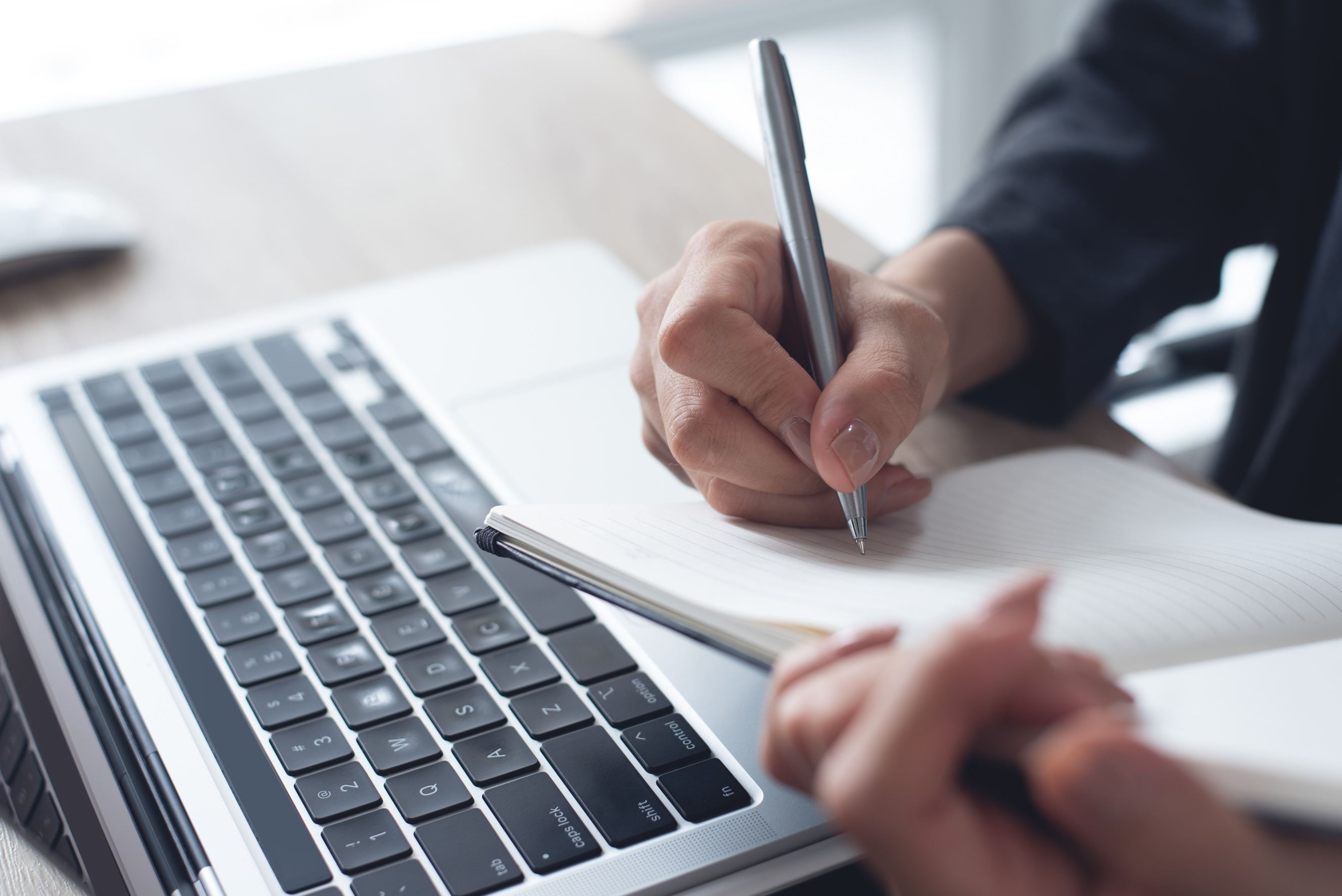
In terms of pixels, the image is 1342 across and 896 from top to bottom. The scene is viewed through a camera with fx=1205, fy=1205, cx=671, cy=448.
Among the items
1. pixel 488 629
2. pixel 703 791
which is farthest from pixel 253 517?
pixel 703 791

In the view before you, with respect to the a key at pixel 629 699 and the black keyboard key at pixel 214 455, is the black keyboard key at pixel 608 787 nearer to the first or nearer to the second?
the a key at pixel 629 699

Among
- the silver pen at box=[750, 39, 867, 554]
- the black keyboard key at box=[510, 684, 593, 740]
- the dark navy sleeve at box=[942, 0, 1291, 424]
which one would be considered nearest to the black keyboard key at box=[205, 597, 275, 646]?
the black keyboard key at box=[510, 684, 593, 740]

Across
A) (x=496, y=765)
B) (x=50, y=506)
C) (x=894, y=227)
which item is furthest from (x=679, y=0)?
(x=496, y=765)

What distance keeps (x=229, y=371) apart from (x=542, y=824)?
326mm

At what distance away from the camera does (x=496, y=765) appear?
1.18ft

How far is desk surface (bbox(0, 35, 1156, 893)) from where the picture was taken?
660 mm

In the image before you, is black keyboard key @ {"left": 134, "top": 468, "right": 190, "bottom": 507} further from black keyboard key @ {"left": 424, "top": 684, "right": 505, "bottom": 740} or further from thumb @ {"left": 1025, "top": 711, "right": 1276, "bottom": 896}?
thumb @ {"left": 1025, "top": 711, "right": 1276, "bottom": 896}

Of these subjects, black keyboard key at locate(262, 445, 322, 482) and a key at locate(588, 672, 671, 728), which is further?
black keyboard key at locate(262, 445, 322, 482)

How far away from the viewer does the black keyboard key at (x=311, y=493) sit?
1.59 ft

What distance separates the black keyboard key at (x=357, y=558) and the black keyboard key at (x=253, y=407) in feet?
0.36

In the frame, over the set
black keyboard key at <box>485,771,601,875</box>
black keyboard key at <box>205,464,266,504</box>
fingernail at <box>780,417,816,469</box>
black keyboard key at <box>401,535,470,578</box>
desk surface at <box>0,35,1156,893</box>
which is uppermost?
desk surface at <box>0,35,1156,893</box>

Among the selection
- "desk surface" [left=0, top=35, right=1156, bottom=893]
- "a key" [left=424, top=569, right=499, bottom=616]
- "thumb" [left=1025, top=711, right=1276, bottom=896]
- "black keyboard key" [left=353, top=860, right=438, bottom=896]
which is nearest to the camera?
"thumb" [left=1025, top=711, right=1276, bottom=896]

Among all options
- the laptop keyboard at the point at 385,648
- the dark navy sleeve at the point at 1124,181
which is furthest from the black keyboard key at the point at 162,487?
the dark navy sleeve at the point at 1124,181

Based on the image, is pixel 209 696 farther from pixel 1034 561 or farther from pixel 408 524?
pixel 1034 561
